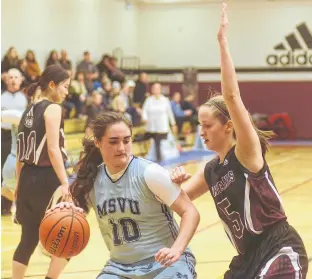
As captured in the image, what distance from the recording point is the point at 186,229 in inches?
153

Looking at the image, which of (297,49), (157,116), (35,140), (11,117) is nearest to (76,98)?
(157,116)

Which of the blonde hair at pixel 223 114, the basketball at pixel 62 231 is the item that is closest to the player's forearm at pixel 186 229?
the blonde hair at pixel 223 114

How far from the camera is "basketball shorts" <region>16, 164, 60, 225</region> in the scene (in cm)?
618

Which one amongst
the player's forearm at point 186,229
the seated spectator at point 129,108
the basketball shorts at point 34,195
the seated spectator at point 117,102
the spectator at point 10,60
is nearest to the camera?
the player's forearm at point 186,229

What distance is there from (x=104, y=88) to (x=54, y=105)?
1398 cm

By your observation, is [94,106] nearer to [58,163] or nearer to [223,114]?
[58,163]

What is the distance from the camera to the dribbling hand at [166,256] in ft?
12.3

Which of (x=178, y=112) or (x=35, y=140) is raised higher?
(x=35, y=140)

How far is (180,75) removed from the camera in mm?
26422

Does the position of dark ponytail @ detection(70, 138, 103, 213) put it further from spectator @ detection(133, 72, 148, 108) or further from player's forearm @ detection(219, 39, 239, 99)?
spectator @ detection(133, 72, 148, 108)

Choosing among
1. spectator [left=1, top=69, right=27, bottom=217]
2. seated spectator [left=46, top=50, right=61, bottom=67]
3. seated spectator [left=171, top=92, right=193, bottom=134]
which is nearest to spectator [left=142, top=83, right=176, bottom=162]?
seated spectator [left=46, top=50, right=61, bottom=67]

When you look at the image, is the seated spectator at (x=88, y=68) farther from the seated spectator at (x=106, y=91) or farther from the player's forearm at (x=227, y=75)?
the player's forearm at (x=227, y=75)

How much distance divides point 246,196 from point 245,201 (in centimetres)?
2

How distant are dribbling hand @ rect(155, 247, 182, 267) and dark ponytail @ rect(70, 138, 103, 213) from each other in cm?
76
